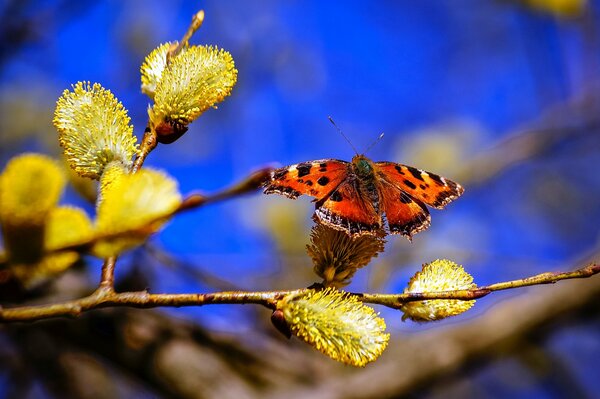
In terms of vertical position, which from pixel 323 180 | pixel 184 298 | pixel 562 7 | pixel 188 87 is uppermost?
pixel 562 7

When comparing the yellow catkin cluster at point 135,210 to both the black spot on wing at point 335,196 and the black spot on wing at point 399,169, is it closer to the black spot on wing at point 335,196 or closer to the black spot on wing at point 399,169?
the black spot on wing at point 335,196

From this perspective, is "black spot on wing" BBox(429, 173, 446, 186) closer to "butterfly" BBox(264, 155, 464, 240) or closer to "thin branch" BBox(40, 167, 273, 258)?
"butterfly" BBox(264, 155, 464, 240)

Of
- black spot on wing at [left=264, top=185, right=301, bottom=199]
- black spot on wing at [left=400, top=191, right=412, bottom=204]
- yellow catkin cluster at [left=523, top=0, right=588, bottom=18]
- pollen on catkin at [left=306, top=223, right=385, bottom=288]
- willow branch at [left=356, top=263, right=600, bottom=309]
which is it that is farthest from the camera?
yellow catkin cluster at [left=523, top=0, right=588, bottom=18]

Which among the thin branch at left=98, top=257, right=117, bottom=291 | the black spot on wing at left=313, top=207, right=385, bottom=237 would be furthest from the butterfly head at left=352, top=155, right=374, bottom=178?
the thin branch at left=98, top=257, right=117, bottom=291

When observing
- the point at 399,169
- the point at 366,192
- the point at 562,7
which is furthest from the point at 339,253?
the point at 562,7

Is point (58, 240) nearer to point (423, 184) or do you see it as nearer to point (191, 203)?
point (191, 203)

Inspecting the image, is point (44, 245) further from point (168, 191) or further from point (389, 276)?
point (389, 276)

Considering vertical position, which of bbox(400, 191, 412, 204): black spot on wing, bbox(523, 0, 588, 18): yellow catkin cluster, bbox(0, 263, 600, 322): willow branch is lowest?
bbox(0, 263, 600, 322): willow branch

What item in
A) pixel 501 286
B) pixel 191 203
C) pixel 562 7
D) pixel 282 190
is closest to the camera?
pixel 191 203

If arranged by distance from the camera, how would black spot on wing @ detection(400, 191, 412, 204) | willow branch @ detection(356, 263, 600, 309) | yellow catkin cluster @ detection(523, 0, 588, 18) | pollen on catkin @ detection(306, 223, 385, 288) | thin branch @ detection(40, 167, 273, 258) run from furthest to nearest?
yellow catkin cluster @ detection(523, 0, 588, 18), black spot on wing @ detection(400, 191, 412, 204), pollen on catkin @ detection(306, 223, 385, 288), willow branch @ detection(356, 263, 600, 309), thin branch @ detection(40, 167, 273, 258)

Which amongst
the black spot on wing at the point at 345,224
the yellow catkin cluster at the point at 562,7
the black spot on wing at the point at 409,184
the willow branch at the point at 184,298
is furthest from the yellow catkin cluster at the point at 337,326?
the yellow catkin cluster at the point at 562,7
